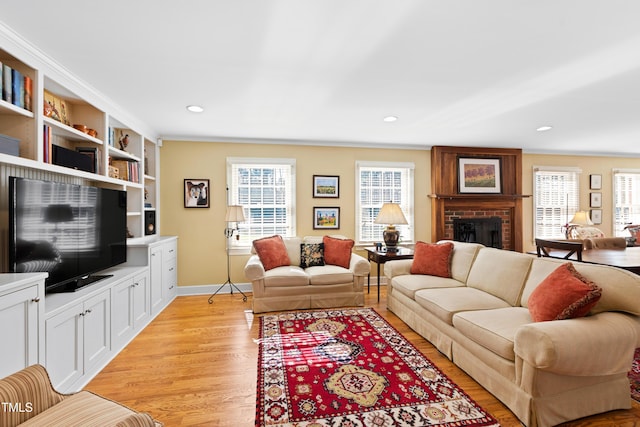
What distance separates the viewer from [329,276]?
3816mm

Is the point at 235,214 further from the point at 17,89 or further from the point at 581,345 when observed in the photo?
the point at 581,345

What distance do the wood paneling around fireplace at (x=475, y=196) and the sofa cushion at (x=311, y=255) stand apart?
2.18 meters

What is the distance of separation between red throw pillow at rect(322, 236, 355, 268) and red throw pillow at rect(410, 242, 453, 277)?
921 mm

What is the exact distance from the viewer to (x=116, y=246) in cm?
297

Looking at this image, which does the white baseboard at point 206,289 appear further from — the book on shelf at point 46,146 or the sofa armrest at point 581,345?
the sofa armrest at point 581,345

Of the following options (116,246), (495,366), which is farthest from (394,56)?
(116,246)

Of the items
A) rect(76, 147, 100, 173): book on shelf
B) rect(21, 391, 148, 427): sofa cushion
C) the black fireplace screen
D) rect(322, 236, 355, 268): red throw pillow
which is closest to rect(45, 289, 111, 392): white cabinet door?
rect(21, 391, 148, 427): sofa cushion

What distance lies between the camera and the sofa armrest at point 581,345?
1.62 m

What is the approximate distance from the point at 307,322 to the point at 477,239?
3.62m

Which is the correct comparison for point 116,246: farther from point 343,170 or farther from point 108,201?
point 343,170

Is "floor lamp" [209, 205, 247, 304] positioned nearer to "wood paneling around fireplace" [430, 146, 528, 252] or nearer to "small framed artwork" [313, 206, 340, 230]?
"small framed artwork" [313, 206, 340, 230]

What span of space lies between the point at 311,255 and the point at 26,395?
10.8ft

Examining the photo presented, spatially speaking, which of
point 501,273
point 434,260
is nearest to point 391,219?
point 434,260

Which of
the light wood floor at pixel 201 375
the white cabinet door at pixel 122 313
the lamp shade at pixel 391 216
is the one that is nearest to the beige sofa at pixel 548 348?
the light wood floor at pixel 201 375
